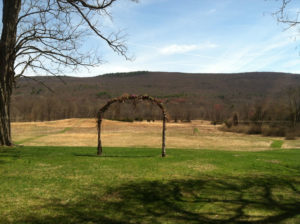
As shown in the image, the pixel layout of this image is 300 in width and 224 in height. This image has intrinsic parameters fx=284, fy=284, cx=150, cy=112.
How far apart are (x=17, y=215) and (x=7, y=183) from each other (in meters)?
2.32

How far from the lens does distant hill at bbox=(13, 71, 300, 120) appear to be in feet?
261

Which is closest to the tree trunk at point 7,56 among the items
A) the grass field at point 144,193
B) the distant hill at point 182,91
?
the grass field at point 144,193

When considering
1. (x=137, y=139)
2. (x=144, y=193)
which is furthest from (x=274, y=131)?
(x=144, y=193)

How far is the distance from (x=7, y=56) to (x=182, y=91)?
3335 inches

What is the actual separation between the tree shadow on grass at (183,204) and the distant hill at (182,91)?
6130 centimetres

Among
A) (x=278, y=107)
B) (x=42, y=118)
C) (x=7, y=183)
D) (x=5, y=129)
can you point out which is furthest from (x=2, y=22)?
(x=42, y=118)

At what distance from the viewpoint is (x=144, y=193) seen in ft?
20.5

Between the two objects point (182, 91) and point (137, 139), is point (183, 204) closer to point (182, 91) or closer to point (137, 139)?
point (137, 139)

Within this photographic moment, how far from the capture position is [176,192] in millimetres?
6375

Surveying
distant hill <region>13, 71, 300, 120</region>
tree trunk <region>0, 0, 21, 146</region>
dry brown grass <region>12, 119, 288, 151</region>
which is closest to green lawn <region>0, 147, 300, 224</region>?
tree trunk <region>0, 0, 21, 146</region>

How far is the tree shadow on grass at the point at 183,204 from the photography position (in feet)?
15.7

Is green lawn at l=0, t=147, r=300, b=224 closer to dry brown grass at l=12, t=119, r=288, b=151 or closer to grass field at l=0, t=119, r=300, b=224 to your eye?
grass field at l=0, t=119, r=300, b=224

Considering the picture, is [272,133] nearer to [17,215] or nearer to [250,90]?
[17,215]

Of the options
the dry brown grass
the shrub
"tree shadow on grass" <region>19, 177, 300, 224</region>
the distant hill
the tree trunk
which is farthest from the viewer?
the distant hill
